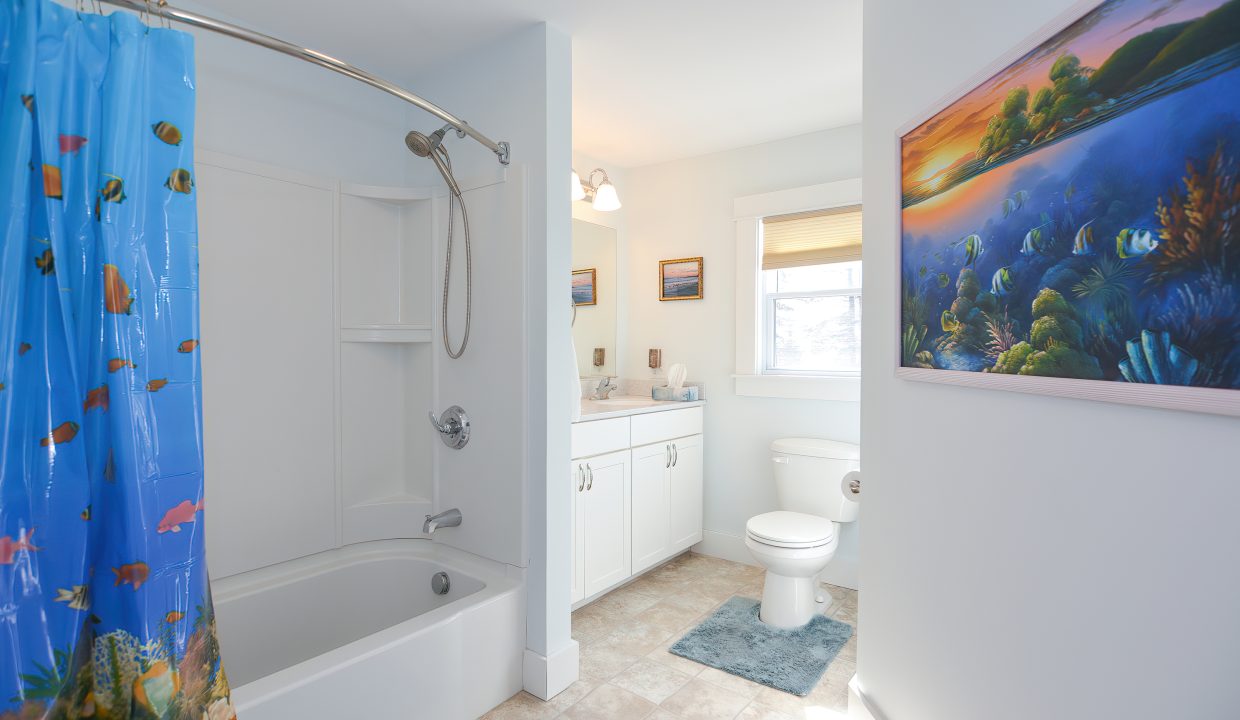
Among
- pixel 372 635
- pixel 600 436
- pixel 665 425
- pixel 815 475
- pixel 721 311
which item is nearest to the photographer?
pixel 372 635

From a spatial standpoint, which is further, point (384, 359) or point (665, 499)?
point (665, 499)

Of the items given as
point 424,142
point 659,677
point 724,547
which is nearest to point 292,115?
point 424,142

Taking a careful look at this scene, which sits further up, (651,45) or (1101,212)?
(651,45)

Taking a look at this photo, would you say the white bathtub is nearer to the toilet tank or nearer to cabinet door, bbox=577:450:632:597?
cabinet door, bbox=577:450:632:597

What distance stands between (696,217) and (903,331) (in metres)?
2.31

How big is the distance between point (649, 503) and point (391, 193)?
1919mm

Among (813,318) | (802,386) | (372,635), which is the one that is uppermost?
(813,318)

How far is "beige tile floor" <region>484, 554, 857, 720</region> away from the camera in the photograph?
2.05 metres

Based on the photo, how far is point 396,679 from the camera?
178cm

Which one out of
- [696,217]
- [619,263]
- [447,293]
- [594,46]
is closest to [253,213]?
[447,293]

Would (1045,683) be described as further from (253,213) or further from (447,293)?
(253,213)

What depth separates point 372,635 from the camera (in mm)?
1815

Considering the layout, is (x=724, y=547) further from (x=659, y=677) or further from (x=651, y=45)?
(x=651, y=45)

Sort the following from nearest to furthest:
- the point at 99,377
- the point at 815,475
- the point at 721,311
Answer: the point at 99,377, the point at 815,475, the point at 721,311
